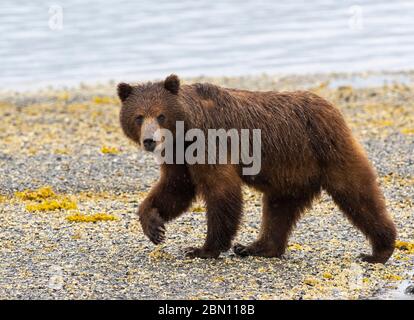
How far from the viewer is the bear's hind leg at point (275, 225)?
8664mm

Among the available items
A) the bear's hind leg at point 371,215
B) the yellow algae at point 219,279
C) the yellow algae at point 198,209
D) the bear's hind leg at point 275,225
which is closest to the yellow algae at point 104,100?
the yellow algae at point 198,209

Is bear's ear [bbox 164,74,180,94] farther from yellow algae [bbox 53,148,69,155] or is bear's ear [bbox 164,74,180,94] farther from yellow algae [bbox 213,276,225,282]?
Result: yellow algae [bbox 53,148,69,155]

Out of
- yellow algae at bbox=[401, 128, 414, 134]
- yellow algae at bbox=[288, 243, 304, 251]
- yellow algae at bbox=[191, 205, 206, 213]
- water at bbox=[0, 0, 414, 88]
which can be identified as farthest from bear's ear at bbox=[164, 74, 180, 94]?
water at bbox=[0, 0, 414, 88]

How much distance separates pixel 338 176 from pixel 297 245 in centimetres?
111

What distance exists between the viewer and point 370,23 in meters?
31.8

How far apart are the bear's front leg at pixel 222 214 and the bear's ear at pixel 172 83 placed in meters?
0.84

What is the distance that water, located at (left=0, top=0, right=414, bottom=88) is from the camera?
77.2 feet

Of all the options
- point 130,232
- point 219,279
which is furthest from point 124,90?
point 130,232

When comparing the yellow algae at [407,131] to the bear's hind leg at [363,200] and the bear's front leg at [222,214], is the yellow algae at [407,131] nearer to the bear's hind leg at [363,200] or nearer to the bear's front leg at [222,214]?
the bear's hind leg at [363,200]

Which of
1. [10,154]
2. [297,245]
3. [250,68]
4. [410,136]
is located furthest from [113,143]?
[250,68]

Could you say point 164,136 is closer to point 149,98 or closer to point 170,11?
point 149,98

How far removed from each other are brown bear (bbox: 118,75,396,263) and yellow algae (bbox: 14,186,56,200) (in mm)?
3026

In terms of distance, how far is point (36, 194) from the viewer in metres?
11.1
